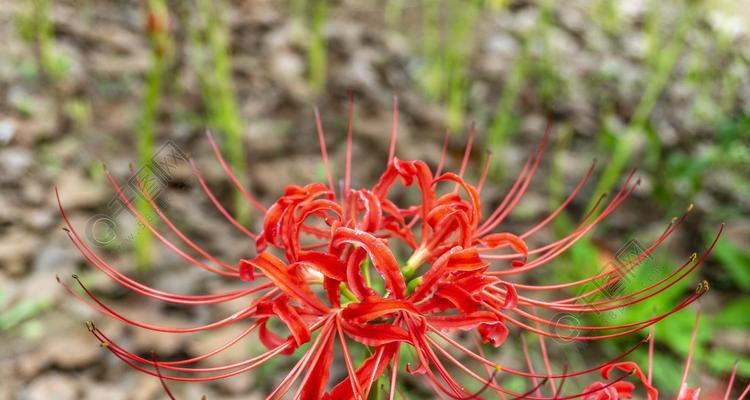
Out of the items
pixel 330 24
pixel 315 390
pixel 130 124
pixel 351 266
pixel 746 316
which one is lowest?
pixel 315 390

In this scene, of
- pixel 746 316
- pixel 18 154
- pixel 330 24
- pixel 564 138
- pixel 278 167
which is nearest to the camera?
pixel 746 316

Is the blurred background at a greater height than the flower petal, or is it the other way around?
the blurred background

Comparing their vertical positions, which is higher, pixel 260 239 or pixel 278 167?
pixel 278 167

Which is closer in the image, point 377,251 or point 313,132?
point 377,251

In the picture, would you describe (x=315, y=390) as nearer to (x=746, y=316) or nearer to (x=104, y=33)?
(x=746, y=316)

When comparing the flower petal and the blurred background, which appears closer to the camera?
the flower petal

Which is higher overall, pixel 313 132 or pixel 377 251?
pixel 313 132

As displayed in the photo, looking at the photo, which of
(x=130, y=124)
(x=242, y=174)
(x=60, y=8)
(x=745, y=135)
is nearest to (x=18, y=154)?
(x=130, y=124)

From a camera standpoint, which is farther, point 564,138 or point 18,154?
point 564,138
